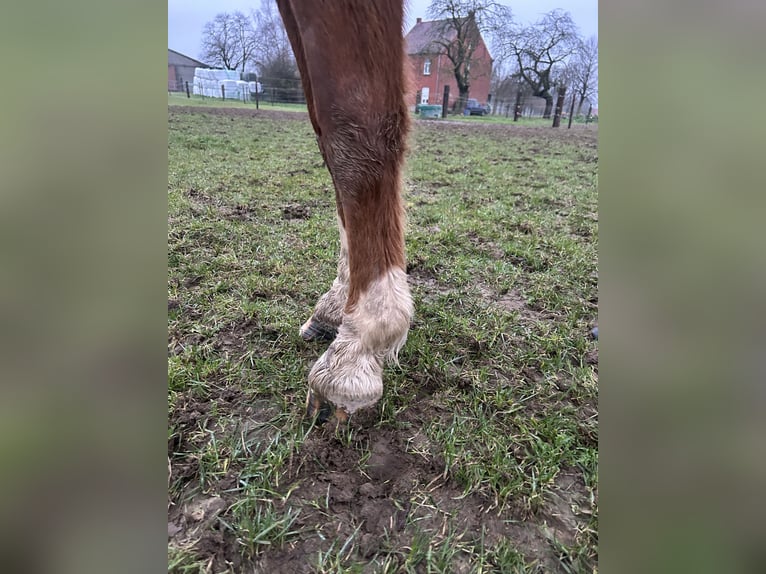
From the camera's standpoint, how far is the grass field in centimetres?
92

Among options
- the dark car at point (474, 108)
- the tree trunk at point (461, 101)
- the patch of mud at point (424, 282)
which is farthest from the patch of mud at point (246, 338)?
the dark car at point (474, 108)

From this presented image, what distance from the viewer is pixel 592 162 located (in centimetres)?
629

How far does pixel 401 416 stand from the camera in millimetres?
1310

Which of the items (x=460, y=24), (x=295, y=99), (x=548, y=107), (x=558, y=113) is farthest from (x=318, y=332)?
(x=295, y=99)

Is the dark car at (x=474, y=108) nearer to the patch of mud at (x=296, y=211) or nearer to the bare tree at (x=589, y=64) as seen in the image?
the patch of mud at (x=296, y=211)

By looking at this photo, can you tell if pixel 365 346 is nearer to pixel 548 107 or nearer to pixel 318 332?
pixel 318 332

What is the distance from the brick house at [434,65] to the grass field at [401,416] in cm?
24

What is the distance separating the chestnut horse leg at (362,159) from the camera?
0.98 metres

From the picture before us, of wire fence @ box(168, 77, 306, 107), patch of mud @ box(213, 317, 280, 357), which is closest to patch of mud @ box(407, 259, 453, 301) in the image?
patch of mud @ box(213, 317, 280, 357)

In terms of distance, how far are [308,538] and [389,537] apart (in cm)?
19
